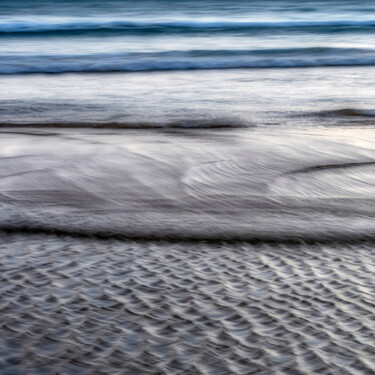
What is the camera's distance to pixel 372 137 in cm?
324

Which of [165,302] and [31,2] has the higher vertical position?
[31,2]

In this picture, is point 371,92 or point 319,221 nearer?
point 319,221

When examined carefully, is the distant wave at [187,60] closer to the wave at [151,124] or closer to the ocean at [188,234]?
the ocean at [188,234]

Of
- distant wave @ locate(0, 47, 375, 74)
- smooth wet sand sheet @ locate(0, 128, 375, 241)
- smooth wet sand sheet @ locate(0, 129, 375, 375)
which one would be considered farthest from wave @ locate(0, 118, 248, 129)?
distant wave @ locate(0, 47, 375, 74)

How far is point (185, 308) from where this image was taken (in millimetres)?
1214

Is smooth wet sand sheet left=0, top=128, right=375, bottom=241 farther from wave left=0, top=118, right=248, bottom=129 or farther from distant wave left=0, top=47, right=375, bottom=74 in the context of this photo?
distant wave left=0, top=47, right=375, bottom=74

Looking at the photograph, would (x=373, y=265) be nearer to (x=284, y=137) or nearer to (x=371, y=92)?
(x=284, y=137)

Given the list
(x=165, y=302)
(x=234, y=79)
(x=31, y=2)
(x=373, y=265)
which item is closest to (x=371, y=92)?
(x=234, y=79)

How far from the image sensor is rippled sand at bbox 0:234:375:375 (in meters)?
1.04

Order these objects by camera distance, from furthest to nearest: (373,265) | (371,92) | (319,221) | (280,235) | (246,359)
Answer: (371,92)
(319,221)
(280,235)
(373,265)
(246,359)

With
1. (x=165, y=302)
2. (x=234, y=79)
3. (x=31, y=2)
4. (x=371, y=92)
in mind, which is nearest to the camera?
(x=165, y=302)

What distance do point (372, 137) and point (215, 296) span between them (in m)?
2.21

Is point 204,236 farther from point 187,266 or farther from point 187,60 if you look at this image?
point 187,60

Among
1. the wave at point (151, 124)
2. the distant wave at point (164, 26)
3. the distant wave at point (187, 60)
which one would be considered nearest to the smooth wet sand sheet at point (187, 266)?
the wave at point (151, 124)
